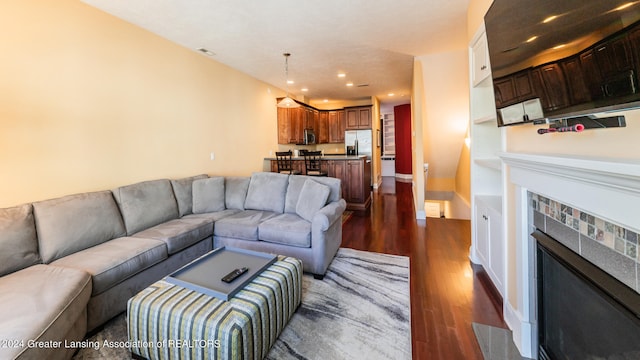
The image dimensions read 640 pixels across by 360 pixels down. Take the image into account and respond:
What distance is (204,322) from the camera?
126 centimetres

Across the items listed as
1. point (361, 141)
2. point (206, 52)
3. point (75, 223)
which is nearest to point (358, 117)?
point (361, 141)

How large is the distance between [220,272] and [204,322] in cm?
47

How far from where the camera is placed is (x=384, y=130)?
34.0 ft

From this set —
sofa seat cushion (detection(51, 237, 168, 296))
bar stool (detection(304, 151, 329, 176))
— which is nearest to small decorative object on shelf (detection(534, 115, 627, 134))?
sofa seat cushion (detection(51, 237, 168, 296))

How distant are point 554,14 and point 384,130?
9.66 metres

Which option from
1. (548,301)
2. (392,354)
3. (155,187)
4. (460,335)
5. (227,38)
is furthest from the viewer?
(227,38)

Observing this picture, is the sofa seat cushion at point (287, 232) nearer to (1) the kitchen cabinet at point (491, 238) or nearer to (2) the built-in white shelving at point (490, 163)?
(1) the kitchen cabinet at point (491, 238)

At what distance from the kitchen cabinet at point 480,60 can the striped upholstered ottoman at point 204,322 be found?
7.64 feet

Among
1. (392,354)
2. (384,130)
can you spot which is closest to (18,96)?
(392,354)

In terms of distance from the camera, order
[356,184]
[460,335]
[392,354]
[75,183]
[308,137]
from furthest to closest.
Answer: [308,137]
[356,184]
[75,183]
[460,335]
[392,354]

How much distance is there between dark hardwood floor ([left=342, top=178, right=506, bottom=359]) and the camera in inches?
64.4

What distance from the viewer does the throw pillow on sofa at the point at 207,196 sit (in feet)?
10.5

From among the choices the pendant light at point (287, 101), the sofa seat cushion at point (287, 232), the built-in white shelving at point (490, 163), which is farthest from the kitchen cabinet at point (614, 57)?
the pendant light at point (287, 101)

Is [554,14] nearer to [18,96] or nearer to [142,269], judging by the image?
[142,269]
